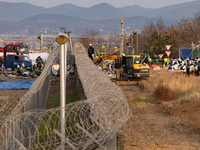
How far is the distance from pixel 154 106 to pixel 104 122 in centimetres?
953

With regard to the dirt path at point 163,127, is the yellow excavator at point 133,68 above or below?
above

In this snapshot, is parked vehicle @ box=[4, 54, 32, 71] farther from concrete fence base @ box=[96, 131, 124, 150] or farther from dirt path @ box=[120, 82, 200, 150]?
concrete fence base @ box=[96, 131, 124, 150]

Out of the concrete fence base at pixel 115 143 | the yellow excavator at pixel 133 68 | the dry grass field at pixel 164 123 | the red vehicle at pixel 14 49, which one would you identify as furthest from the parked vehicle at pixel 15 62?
the concrete fence base at pixel 115 143

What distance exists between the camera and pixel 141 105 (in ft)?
49.8

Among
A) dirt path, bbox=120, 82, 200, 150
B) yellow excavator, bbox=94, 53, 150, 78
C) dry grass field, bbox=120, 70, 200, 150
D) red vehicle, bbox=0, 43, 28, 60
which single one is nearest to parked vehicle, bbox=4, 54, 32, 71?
red vehicle, bbox=0, 43, 28, 60

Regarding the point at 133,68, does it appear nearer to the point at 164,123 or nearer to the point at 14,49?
the point at 164,123

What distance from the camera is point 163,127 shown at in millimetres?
11133

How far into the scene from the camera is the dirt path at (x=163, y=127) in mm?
9219

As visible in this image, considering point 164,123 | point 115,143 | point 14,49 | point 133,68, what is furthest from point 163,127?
point 14,49

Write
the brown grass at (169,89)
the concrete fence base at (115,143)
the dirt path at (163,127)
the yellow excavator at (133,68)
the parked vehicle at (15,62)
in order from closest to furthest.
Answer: the concrete fence base at (115,143)
the dirt path at (163,127)
the brown grass at (169,89)
the yellow excavator at (133,68)
the parked vehicle at (15,62)

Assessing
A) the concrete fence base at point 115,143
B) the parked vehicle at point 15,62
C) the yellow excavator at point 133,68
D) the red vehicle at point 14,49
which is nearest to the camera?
the concrete fence base at point 115,143

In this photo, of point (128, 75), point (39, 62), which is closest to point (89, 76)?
point (128, 75)

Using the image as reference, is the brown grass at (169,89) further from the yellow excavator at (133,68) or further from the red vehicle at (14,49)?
the red vehicle at (14,49)

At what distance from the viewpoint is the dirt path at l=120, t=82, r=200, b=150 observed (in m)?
9.22
